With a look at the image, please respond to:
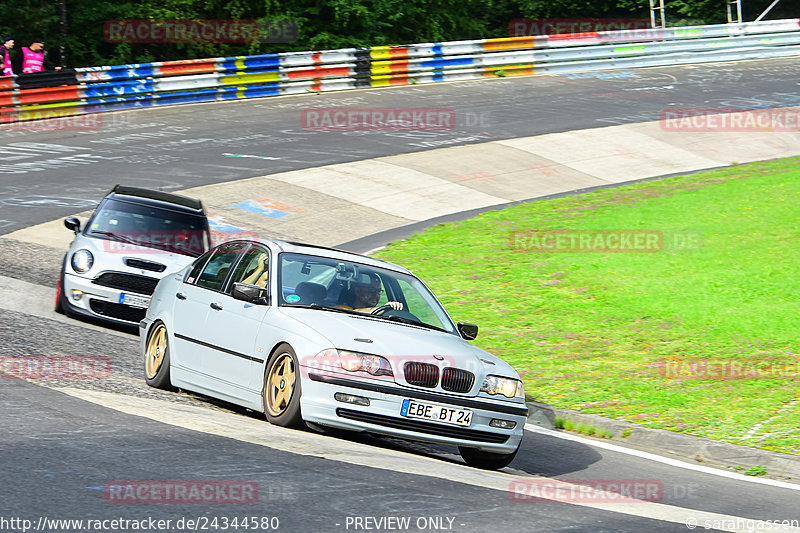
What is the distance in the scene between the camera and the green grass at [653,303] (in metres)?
9.88

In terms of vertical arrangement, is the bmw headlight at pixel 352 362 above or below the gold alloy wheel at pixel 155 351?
A: above

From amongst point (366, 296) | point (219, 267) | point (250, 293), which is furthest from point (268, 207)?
point (250, 293)

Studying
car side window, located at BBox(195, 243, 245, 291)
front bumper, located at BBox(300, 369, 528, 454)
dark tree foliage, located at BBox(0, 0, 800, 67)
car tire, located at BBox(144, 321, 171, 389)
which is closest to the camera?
front bumper, located at BBox(300, 369, 528, 454)

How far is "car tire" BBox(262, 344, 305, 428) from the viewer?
7680mm

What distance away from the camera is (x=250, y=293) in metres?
8.45

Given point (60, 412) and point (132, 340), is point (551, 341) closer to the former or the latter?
point (132, 340)

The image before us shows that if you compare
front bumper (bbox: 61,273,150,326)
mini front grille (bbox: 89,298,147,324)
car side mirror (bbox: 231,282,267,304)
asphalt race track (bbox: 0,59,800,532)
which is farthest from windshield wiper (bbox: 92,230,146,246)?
car side mirror (bbox: 231,282,267,304)

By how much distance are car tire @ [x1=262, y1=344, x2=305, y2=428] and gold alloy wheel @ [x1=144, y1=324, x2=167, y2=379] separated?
1.80 m

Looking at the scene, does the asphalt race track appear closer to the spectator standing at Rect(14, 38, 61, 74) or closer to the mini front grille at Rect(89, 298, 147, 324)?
the mini front grille at Rect(89, 298, 147, 324)

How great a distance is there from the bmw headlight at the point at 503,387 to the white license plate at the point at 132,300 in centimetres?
586

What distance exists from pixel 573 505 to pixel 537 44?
29282 mm

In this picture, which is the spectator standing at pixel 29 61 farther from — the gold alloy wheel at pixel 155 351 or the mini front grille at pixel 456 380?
the mini front grille at pixel 456 380

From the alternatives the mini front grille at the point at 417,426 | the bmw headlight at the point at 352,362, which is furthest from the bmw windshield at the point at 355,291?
the mini front grille at the point at 417,426

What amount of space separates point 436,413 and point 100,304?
6.25 m
